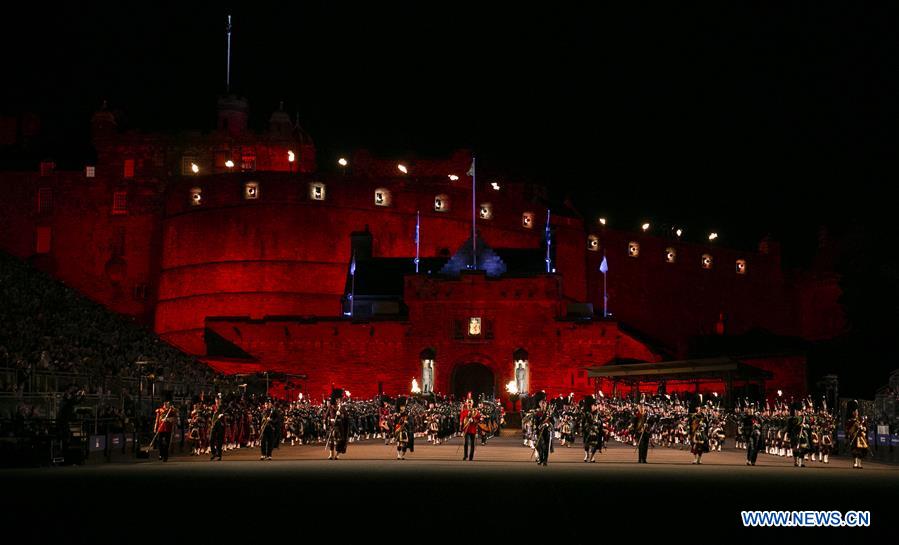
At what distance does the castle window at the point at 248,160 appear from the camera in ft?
224

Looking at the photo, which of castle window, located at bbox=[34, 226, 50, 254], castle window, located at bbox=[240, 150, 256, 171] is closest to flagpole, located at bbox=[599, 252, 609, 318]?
castle window, located at bbox=[240, 150, 256, 171]

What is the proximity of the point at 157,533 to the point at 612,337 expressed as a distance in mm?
46883

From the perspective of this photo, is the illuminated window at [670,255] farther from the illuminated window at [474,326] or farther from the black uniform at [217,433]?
the black uniform at [217,433]

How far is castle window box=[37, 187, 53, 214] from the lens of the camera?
6562cm

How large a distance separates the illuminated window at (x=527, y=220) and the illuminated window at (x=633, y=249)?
23.9 feet

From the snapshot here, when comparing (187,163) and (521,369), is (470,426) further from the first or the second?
(187,163)

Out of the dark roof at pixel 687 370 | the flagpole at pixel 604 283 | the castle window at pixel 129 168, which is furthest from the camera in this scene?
the castle window at pixel 129 168

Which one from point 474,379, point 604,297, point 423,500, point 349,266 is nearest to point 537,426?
point 423,500

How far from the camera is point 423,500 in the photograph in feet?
51.2

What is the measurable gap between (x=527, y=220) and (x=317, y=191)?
13.0m

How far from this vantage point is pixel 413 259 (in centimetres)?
6356

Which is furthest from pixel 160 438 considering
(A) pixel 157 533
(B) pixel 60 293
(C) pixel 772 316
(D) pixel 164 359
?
(C) pixel 772 316

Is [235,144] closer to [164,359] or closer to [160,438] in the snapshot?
[164,359]

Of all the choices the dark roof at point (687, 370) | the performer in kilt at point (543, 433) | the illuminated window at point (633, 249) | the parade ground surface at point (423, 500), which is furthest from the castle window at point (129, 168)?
the performer in kilt at point (543, 433)
